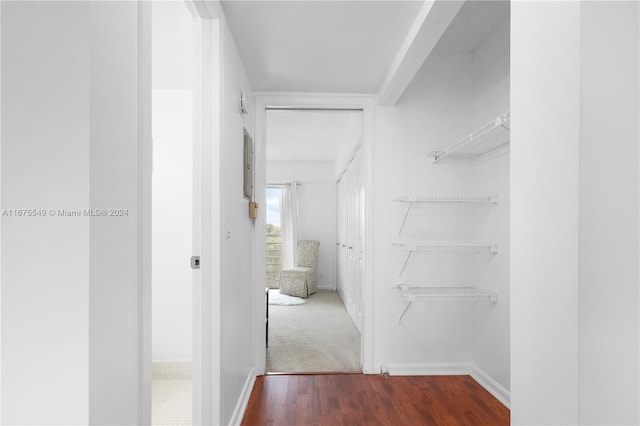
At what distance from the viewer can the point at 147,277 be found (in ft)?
3.26

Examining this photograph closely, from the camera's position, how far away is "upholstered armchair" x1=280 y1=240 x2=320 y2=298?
21.5 feet

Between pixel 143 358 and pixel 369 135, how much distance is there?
2585 millimetres

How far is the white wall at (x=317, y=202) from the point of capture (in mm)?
7516

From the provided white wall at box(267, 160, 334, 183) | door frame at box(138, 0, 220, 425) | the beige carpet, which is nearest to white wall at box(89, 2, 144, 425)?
door frame at box(138, 0, 220, 425)

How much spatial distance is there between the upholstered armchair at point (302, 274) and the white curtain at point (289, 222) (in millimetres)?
204

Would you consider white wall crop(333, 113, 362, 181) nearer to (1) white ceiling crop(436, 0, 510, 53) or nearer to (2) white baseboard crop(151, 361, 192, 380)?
(1) white ceiling crop(436, 0, 510, 53)

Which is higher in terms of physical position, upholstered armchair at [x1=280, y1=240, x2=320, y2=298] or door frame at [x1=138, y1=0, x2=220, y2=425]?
door frame at [x1=138, y1=0, x2=220, y2=425]

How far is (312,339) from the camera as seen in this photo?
4.07 meters

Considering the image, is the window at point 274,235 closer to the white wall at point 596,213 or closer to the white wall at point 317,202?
the white wall at point 317,202

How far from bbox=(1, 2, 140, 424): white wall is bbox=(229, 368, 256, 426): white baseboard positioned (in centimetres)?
165

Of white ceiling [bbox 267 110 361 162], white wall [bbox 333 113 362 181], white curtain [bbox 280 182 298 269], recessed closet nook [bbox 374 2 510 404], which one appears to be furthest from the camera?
white curtain [bbox 280 182 298 269]

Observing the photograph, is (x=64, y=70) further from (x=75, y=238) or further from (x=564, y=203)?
(x=564, y=203)

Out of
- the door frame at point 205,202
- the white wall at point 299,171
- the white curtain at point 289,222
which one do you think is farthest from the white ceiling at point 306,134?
the door frame at point 205,202

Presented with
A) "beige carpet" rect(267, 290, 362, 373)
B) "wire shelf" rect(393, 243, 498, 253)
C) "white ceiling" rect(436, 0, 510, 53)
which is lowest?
"beige carpet" rect(267, 290, 362, 373)
